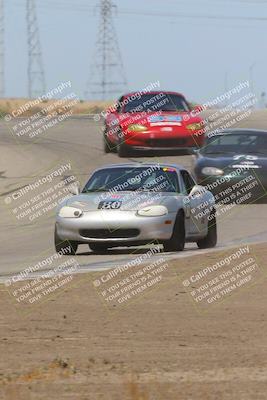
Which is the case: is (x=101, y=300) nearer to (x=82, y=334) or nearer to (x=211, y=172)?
(x=82, y=334)

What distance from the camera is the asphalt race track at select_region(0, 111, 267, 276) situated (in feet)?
56.3

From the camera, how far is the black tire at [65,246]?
1700 cm

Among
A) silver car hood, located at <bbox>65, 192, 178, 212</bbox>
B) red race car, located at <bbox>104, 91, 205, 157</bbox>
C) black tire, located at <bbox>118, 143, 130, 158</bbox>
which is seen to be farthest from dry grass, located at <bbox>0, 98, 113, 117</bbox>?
silver car hood, located at <bbox>65, 192, 178, 212</bbox>

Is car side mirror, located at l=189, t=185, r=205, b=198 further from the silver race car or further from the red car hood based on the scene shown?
the red car hood

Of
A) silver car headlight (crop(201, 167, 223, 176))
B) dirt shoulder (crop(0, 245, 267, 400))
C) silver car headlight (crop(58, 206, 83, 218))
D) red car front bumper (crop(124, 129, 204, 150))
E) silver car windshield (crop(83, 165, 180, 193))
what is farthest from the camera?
red car front bumper (crop(124, 129, 204, 150))

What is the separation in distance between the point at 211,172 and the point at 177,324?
1499 cm

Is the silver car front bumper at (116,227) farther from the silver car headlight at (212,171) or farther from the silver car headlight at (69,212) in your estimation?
the silver car headlight at (212,171)

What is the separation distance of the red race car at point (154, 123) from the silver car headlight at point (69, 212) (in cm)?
1528

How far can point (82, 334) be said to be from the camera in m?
9.77

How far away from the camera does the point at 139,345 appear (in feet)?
30.1

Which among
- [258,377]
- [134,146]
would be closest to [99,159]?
[134,146]

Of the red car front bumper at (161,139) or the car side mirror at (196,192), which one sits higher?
the car side mirror at (196,192)

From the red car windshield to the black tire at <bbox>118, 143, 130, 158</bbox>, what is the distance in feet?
3.35

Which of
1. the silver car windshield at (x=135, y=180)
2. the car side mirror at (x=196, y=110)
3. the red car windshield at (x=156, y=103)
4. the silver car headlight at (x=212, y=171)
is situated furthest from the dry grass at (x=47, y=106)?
the silver car windshield at (x=135, y=180)
